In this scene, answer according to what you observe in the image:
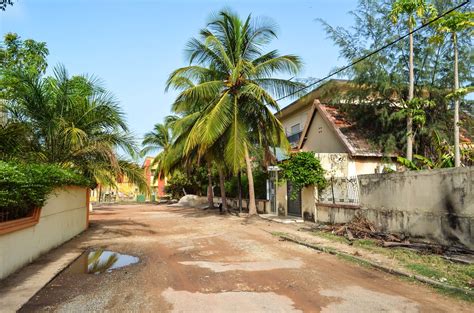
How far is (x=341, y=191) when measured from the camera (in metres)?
15.7

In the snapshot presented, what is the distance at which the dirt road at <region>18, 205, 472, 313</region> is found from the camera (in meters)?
5.54

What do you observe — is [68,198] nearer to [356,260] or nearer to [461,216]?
[356,260]

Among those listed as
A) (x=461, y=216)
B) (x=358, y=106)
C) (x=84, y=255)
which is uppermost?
(x=358, y=106)

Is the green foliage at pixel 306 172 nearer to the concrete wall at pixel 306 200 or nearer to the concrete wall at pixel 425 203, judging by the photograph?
the concrete wall at pixel 306 200

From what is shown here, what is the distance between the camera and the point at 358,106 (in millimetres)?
20828

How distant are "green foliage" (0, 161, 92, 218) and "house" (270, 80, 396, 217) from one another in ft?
33.5

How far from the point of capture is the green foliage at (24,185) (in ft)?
22.6

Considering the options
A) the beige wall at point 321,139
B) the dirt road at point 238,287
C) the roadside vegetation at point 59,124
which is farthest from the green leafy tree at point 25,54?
the beige wall at point 321,139

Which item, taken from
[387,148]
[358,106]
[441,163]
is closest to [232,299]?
[441,163]

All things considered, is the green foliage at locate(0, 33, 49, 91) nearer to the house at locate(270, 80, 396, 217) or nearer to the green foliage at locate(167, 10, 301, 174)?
the green foliage at locate(167, 10, 301, 174)

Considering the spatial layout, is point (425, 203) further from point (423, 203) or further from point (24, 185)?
point (24, 185)

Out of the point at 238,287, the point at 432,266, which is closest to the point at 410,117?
the point at 432,266

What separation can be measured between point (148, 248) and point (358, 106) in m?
14.0

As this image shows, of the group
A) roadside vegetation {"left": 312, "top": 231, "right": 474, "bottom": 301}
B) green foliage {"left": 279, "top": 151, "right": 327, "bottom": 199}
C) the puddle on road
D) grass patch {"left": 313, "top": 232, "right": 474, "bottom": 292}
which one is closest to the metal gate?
green foliage {"left": 279, "top": 151, "right": 327, "bottom": 199}
